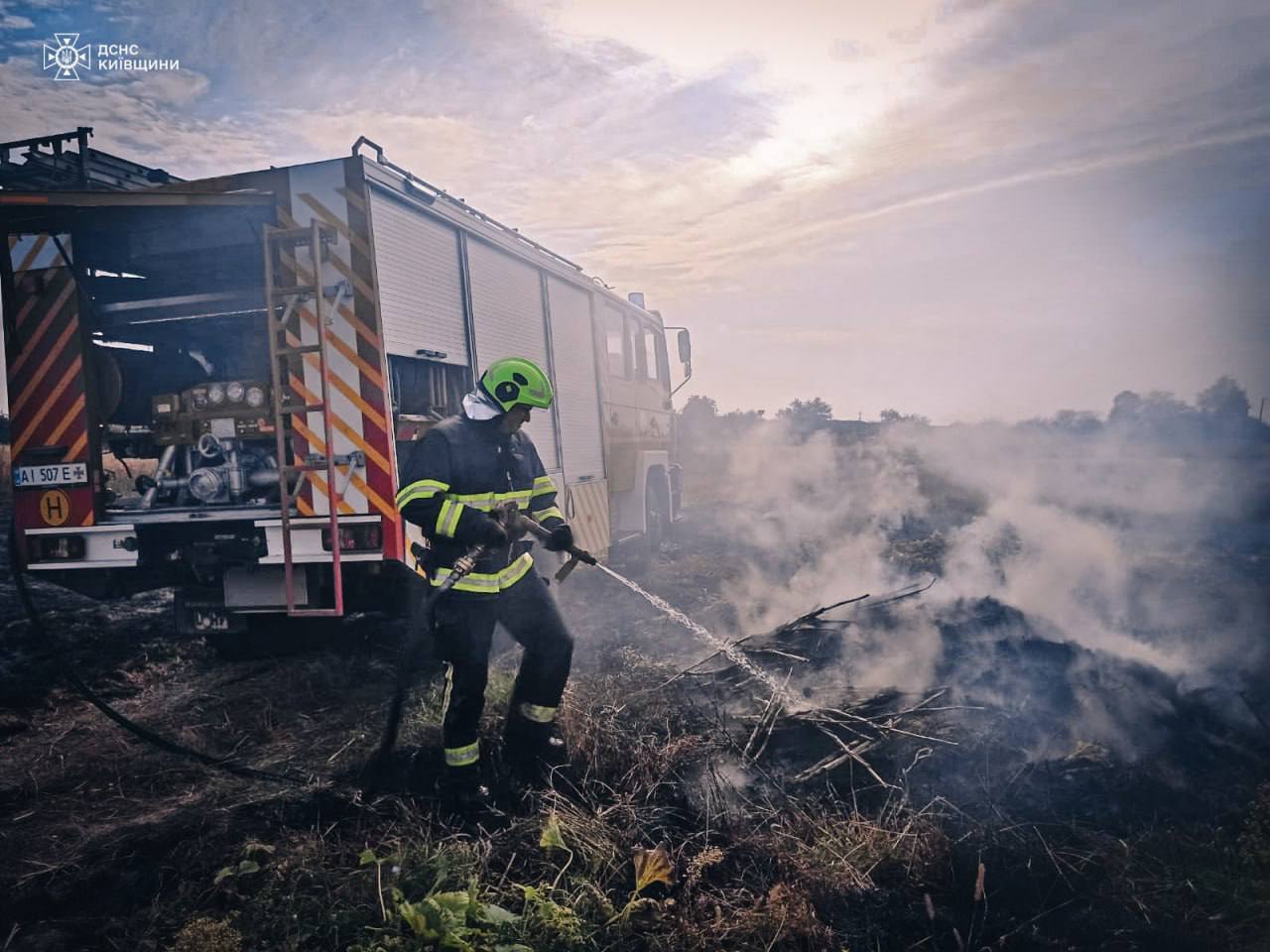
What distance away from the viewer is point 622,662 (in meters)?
5.67

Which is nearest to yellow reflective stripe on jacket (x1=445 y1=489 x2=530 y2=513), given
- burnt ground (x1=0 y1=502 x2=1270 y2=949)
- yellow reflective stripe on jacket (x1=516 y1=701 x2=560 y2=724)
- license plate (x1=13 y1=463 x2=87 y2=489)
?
yellow reflective stripe on jacket (x1=516 y1=701 x2=560 y2=724)

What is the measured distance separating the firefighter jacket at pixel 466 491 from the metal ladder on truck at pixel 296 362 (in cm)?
95

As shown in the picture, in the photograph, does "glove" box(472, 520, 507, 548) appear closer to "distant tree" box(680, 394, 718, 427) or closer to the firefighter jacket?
the firefighter jacket

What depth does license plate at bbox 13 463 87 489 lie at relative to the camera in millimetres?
4996

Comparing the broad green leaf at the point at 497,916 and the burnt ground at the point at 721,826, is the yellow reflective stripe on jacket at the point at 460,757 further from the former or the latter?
the broad green leaf at the point at 497,916

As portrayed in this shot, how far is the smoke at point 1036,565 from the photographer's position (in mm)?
4715

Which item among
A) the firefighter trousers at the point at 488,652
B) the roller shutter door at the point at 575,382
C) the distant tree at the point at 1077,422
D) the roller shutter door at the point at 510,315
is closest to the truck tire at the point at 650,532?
the roller shutter door at the point at 575,382

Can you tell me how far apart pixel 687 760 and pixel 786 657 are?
165 cm

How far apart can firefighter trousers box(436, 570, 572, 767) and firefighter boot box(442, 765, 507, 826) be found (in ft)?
A: 0.18

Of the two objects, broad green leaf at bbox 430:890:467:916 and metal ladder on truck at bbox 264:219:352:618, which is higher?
metal ladder on truck at bbox 264:219:352:618

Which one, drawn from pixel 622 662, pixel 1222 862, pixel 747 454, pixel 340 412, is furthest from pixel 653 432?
pixel 747 454

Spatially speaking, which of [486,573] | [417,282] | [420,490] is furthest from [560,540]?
[417,282]

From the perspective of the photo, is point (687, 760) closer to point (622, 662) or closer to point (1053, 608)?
point (622, 662)

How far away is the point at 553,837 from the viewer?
3.15m
